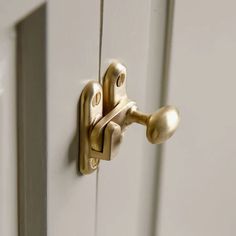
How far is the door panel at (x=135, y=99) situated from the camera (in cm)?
54

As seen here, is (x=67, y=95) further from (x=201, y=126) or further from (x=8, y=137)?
(x=201, y=126)

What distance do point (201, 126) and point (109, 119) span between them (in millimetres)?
198

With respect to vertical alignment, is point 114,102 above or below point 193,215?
above

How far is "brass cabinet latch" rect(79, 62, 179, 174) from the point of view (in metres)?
0.52

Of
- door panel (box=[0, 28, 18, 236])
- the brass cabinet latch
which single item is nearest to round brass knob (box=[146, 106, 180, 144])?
the brass cabinet latch

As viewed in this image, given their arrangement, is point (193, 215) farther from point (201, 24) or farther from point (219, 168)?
point (201, 24)

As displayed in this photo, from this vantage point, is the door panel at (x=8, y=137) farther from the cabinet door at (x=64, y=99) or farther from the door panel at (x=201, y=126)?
the door panel at (x=201, y=126)

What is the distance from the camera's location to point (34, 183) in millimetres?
486

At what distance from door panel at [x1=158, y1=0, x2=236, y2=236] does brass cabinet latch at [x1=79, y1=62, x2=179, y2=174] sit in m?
0.10

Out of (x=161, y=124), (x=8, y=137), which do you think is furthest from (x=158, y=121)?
(x=8, y=137)

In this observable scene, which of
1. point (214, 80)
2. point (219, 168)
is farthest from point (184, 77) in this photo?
point (219, 168)

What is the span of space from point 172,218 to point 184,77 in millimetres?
170

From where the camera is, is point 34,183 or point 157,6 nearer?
point 34,183

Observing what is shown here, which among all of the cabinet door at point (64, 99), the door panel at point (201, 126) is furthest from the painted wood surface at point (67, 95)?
the door panel at point (201, 126)
